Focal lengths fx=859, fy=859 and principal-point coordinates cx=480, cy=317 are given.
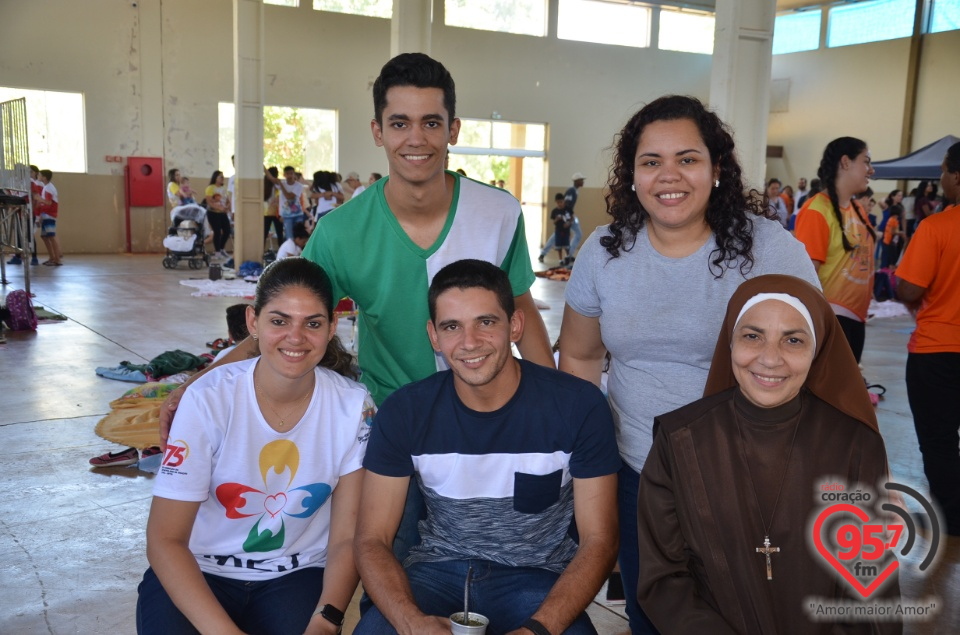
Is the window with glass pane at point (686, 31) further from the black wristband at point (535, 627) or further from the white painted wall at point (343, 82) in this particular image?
the black wristband at point (535, 627)

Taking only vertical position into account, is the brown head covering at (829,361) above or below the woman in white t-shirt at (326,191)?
below

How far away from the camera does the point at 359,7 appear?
61.8 feet

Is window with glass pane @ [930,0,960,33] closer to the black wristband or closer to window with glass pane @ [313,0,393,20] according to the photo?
window with glass pane @ [313,0,393,20]

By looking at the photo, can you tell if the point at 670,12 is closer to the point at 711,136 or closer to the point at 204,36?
the point at 204,36

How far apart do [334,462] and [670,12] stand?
21.6m

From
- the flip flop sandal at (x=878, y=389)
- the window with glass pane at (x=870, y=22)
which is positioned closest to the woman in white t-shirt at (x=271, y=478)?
the flip flop sandal at (x=878, y=389)

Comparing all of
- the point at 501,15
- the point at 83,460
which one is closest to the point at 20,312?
the point at 83,460

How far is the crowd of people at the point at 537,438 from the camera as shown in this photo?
201 cm

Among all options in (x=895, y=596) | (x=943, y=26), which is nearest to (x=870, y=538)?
(x=895, y=596)

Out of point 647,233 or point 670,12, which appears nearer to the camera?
point 647,233

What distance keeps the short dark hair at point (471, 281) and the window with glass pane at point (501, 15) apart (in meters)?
18.3

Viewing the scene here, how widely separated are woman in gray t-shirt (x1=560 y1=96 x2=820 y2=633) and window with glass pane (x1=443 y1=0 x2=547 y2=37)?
18214 mm

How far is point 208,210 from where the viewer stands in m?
16.1

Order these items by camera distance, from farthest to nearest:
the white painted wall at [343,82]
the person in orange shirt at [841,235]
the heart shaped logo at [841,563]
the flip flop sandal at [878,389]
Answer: the white painted wall at [343,82], the flip flop sandal at [878,389], the person in orange shirt at [841,235], the heart shaped logo at [841,563]
